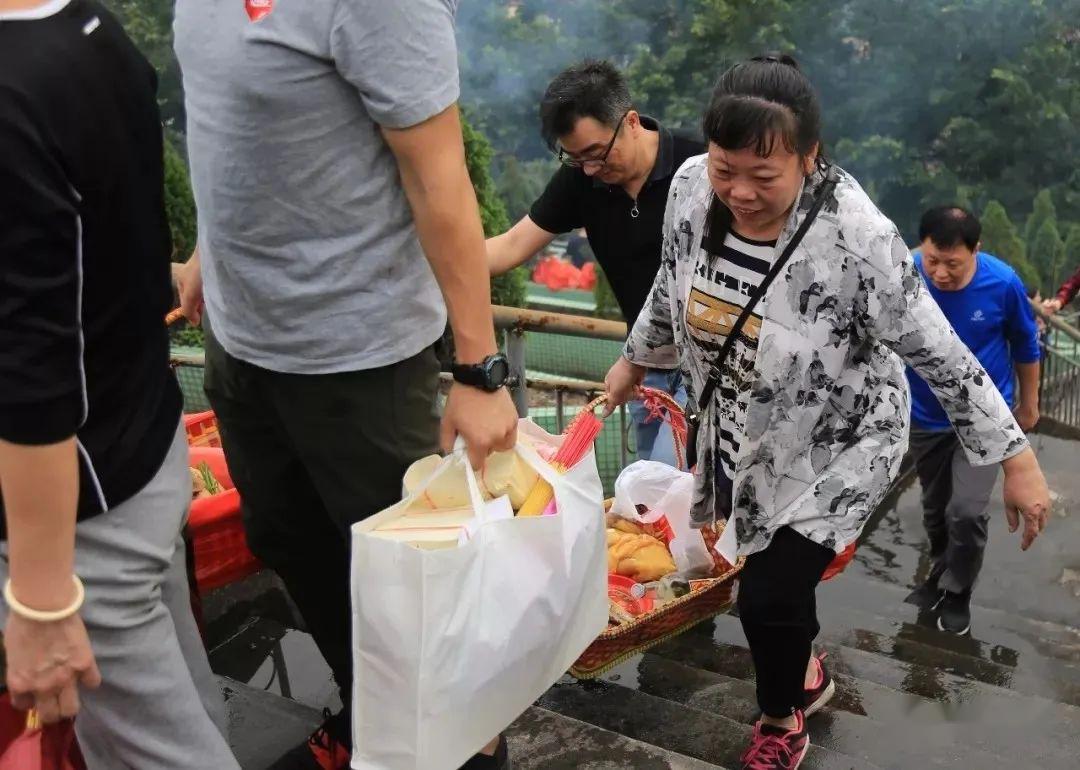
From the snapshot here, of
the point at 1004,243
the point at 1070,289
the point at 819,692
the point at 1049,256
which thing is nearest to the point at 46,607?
the point at 819,692

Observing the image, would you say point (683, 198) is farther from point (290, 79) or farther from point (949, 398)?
point (290, 79)

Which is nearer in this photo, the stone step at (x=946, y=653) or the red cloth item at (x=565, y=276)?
the stone step at (x=946, y=653)

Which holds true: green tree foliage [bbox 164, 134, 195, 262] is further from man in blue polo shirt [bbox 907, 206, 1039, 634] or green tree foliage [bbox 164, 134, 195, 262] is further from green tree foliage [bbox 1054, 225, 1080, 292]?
green tree foliage [bbox 1054, 225, 1080, 292]

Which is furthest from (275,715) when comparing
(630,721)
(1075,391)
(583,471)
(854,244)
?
(1075,391)

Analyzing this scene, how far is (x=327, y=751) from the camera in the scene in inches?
97.3

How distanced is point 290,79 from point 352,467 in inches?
28.5

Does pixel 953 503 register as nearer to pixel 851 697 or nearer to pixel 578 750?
pixel 851 697

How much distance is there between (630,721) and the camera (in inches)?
115

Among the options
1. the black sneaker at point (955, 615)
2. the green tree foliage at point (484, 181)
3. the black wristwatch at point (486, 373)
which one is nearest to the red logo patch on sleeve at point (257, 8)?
the black wristwatch at point (486, 373)

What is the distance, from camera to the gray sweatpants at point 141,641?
162 centimetres

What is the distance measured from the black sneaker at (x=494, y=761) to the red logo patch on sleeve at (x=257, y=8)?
1501mm

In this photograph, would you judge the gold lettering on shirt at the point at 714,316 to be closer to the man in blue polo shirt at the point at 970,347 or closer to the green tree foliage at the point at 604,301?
the man in blue polo shirt at the point at 970,347

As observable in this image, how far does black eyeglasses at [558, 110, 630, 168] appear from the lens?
3.36 metres

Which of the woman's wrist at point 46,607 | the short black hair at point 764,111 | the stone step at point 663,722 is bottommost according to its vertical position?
the stone step at point 663,722
